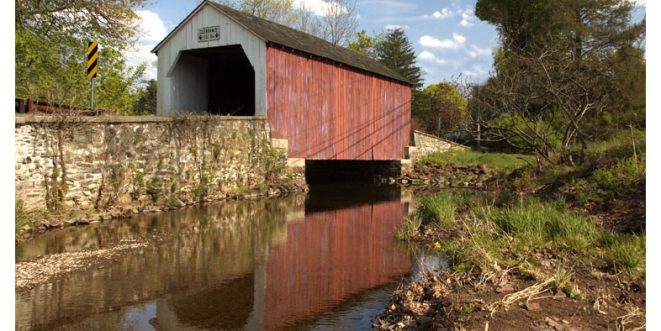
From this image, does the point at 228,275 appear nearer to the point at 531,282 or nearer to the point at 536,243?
the point at 531,282

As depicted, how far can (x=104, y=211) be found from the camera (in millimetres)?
9836

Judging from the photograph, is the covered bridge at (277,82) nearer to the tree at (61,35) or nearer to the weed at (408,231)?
the tree at (61,35)

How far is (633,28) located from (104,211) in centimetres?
2452

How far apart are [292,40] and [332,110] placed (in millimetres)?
2760

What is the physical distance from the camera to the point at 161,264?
6.33 metres

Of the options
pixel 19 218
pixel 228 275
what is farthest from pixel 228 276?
pixel 19 218

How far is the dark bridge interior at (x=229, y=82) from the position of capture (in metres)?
16.5

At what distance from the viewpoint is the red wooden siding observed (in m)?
14.7

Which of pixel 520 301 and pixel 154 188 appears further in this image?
pixel 154 188

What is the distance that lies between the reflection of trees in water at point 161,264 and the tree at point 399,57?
129 ft

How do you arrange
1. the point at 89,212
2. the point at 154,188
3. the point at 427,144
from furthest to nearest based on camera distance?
the point at 427,144 → the point at 154,188 → the point at 89,212

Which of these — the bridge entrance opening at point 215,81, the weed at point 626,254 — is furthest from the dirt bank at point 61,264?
the bridge entrance opening at point 215,81

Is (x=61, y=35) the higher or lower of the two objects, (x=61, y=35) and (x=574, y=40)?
the lower
